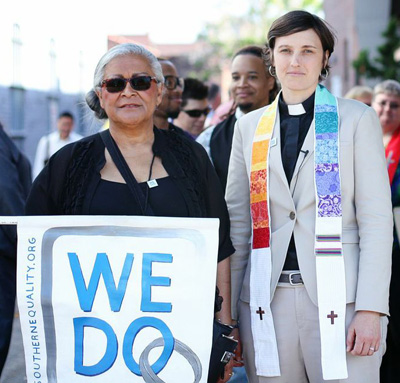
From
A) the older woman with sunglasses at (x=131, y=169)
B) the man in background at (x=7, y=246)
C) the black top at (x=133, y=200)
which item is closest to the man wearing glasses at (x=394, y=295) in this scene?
the older woman with sunglasses at (x=131, y=169)

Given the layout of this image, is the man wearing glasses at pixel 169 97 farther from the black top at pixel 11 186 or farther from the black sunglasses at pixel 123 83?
the black sunglasses at pixel 123 83

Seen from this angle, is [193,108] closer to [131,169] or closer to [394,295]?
[394,295]

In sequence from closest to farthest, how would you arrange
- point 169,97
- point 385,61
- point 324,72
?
point 324,72, point 169,97, point 385,61

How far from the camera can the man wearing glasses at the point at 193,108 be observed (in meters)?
6.82

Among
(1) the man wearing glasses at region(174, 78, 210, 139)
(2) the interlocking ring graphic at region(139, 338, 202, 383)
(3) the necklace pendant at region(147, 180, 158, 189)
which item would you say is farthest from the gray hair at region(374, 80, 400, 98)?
(2) the interlocking ring graphic at region(139, 338, 202, 383)

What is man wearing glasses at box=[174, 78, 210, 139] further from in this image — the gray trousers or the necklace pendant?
the gray trousers

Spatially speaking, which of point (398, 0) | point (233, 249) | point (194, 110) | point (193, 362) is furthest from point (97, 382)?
point (398, 0)

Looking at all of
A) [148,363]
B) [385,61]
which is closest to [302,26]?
[148,363]

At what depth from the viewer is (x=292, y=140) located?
10.5 feet

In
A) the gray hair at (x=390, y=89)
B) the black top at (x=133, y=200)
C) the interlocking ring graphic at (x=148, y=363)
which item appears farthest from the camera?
the gray hair at (x=390, y=89)

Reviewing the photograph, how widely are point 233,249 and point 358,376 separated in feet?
2.64

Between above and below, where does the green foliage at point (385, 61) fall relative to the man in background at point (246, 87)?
above

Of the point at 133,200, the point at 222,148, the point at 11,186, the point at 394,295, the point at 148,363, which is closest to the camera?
the point at 148,363

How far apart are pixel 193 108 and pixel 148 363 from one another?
4.20m
